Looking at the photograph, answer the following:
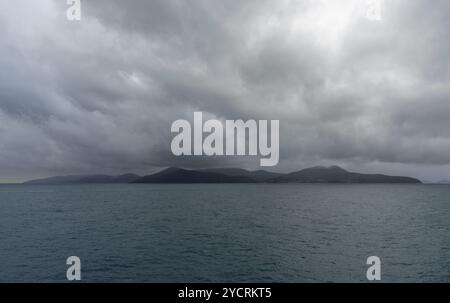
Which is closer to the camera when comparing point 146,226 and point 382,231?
point 382,231

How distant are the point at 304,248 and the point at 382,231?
28588 mm

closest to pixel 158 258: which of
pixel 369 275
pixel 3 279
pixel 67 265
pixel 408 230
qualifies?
pixel 67 265

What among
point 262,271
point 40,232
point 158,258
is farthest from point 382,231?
point 40,232

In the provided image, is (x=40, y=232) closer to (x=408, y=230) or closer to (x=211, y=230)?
(x=211, y=230)

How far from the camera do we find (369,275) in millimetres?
32750

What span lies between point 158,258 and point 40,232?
3886 centimetres
